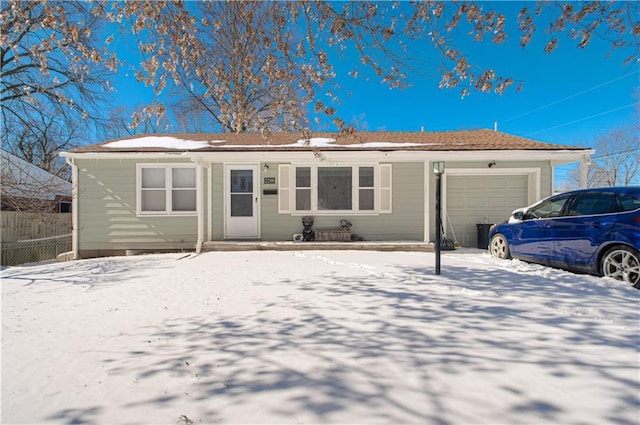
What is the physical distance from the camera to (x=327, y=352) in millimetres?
2355

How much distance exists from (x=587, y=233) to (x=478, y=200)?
4813 mm

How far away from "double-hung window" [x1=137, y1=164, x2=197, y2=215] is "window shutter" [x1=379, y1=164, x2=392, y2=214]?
18.4 feet

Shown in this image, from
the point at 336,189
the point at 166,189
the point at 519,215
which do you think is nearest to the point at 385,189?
the point at 336,189

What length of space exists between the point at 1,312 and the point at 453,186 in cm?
981

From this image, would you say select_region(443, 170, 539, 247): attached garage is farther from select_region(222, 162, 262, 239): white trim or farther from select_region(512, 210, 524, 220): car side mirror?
select_region(222, 162, 262, 239): white trim

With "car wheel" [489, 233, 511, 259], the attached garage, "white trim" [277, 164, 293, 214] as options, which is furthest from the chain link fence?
"car wheel" [489, 233, 511, 259]

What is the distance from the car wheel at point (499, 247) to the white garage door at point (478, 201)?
2.44 meters

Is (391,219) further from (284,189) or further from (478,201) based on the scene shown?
(284,189)

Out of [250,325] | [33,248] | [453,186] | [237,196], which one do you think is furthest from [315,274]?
[33,248]

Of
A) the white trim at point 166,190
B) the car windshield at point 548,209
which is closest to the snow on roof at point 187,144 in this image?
the white trim at point 166,190

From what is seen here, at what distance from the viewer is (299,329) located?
2816mm

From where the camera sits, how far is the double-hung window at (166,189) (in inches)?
347

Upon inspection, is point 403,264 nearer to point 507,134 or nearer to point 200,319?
point 200,319

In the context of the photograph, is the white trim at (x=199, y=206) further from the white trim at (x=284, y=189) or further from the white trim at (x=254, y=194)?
the white trim at (x=284, y=189)
